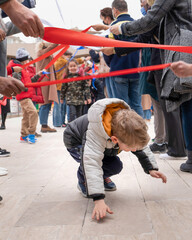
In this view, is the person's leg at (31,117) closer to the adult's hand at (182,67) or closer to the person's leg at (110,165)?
the person's leg at (110,165)

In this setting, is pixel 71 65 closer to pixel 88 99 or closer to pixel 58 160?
pixel 88 99

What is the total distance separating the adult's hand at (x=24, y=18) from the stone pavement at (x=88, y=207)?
84 cm

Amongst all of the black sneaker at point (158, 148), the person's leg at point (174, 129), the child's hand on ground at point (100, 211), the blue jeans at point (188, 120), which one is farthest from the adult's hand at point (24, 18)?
the black sneaker at point (158, 148)

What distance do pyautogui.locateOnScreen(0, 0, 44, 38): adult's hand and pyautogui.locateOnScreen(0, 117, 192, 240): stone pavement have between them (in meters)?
0.84

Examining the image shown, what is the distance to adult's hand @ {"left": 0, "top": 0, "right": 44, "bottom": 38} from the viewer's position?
39.5 inches

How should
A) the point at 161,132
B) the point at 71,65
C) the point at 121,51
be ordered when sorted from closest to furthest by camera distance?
the point at 121,51
the point at 161,132
the point at 71,65

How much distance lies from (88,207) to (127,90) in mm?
Answer: 1890

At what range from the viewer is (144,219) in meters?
1.23

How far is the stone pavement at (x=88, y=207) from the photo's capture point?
1.12 m

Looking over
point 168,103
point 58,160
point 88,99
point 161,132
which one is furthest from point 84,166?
point 88,99

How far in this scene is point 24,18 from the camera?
100cm

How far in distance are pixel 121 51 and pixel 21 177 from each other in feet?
4.76

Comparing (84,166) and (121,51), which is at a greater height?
(121,51)

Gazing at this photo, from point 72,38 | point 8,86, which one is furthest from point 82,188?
point 72,38
